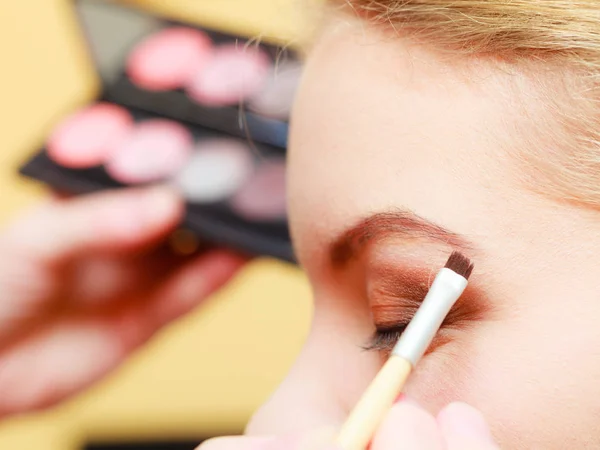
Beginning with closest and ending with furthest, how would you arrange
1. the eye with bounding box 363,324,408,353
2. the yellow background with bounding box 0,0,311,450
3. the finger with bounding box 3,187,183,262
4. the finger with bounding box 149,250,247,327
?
1. the eye with bounding box 363,324,408,353
2. the finger with bounding box 3,187,183,262
3. the finger with bounding box 149,250,247,327
4. the yellow background with bounding box 0,0,311,450

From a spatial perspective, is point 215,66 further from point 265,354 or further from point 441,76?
point 441,76

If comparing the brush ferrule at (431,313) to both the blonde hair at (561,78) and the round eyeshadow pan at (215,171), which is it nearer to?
the blonde hair at (561,78)

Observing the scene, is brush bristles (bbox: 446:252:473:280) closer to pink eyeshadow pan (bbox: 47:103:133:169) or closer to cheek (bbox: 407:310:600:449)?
cheek (bbox: 407:310:600:449)

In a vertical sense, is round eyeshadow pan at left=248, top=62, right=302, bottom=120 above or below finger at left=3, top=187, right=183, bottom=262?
above

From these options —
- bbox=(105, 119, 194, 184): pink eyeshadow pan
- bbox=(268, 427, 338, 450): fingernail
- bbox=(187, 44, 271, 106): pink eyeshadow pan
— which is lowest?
bbox=(268, 427, 338, 450): fingernail

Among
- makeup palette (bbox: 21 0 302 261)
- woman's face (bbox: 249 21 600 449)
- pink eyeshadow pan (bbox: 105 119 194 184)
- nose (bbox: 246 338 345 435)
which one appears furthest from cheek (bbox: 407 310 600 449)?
pink eyeshadow pan (bbox: 105 119 194 184)

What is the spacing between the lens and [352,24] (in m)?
0.45

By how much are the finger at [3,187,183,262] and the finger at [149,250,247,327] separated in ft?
0.33

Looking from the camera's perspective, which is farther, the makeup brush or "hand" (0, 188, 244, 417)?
"hand" (0, 188, 244, 417)

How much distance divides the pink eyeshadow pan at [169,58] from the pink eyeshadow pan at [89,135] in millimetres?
54


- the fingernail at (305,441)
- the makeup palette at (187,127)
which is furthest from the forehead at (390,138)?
the makeup palette at (187,127)

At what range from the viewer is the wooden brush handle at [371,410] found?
359 millimetres

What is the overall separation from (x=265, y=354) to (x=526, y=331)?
0.76 metres

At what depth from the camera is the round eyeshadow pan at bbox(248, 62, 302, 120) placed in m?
0.89
